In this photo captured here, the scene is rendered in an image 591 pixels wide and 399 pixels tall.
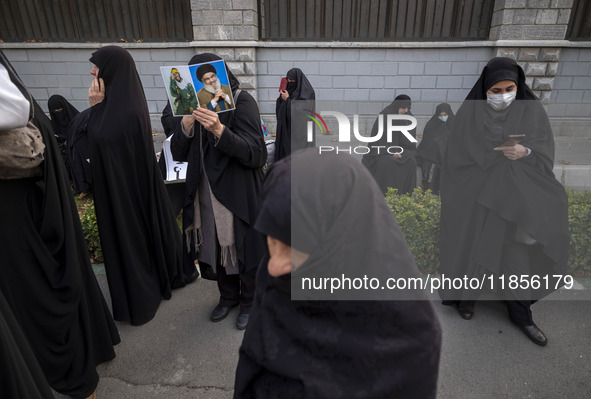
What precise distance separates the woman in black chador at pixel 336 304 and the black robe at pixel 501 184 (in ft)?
6.67

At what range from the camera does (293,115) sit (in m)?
5.84

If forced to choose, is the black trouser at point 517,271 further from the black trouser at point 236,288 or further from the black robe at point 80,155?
the black robe at point 80,155

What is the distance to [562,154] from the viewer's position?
789cm

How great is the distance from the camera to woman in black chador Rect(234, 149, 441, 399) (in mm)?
984

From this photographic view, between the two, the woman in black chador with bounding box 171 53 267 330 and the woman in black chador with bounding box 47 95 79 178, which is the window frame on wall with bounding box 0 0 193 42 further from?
the woman in black chador with bounding box 171 53 267 330

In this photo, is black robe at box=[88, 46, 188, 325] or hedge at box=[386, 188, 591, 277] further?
hedge at box=[386, 188, 591, 277]

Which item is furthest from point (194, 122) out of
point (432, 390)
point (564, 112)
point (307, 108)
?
point (564, 112)

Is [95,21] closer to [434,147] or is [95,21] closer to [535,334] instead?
[434,147]

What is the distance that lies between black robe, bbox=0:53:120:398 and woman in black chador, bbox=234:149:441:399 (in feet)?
5.30

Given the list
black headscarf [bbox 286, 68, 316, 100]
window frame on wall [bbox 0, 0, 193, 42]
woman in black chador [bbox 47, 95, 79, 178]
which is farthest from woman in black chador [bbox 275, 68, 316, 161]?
window frame on wall [bbox 0, 0, 193, 42]

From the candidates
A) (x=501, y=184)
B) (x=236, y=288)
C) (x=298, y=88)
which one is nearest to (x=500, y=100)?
(x=501, y=184)

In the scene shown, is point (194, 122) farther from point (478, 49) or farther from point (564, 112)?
point (564, 112)

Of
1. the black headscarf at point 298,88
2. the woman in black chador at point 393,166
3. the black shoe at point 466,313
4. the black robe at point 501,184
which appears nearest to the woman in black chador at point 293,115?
the black headscarf at point 298,88

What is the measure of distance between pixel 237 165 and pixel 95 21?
847cm
